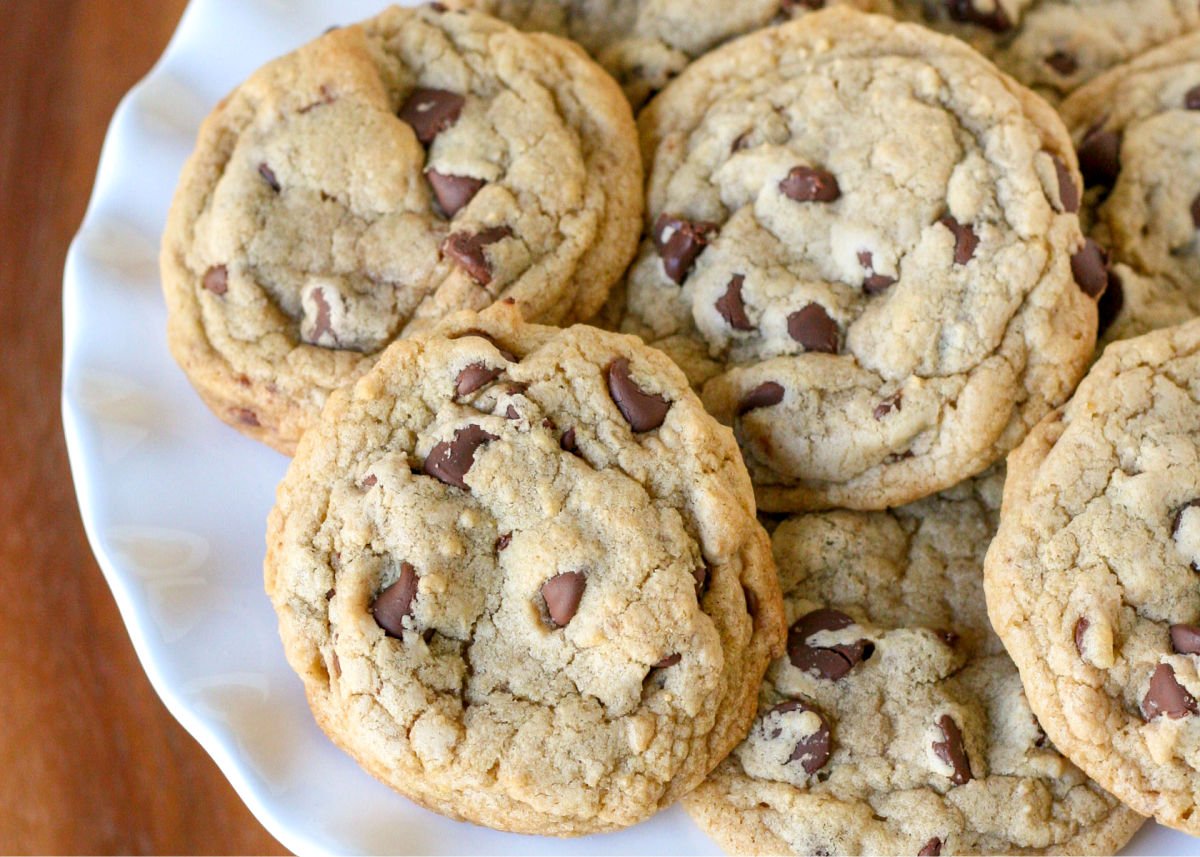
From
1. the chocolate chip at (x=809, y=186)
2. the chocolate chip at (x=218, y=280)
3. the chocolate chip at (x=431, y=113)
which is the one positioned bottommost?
the chocolate chip at (x=809, y=186)

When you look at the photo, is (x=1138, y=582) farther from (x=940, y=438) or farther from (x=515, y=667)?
(x=515, y=667)

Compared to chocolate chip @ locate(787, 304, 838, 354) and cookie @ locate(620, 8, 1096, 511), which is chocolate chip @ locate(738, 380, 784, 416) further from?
chocolate chip @ locate(787, 304, 838, 354)

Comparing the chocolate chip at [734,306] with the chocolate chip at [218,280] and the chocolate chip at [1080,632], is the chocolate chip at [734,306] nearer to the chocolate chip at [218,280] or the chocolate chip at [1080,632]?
the chocolate chip at [1080,632]

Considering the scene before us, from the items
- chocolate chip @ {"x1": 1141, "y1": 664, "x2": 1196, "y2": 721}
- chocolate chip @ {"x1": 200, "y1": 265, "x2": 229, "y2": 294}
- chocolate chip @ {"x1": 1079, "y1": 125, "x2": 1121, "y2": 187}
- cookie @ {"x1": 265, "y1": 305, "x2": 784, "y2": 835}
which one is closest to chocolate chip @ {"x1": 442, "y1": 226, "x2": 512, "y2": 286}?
cookie @ {"x1": 265, "y1": 305, "x2": 784, "y2": 835}

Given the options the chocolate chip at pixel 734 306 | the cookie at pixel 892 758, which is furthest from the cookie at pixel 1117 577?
the chocolate chip at pixel 734 306

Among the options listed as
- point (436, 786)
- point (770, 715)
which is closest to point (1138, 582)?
point (770, 715)
